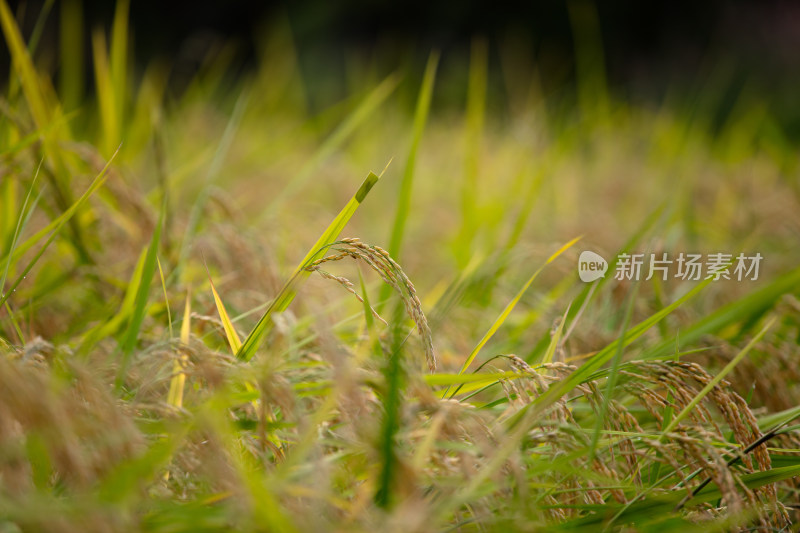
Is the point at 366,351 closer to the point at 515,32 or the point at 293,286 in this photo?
the point at 293,286

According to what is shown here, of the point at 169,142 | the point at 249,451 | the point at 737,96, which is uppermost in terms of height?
the point at 737,96

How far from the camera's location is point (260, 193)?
1.91 metres

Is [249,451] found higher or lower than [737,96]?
lower

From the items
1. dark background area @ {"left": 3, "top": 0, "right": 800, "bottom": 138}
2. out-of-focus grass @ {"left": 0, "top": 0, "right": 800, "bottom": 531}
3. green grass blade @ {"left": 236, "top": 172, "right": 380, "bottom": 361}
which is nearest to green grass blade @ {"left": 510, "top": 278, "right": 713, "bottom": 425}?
out-of-focus grass @ {"left": 0, "top": 0, "right": 800, "bottom": 531}

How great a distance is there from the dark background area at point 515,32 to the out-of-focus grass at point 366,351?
2.63 meters

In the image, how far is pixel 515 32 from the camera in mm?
4758

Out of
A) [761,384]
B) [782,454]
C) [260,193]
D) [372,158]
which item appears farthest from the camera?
[372,158]

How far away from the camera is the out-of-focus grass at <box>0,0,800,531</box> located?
0.44 metres

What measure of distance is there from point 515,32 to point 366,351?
462cm

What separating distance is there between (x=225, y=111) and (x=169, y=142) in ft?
2.54

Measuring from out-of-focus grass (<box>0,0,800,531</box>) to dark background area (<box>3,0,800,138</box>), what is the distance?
2632mm

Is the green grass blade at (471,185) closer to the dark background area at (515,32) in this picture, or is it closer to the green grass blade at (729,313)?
the green grass blade at (729,313)

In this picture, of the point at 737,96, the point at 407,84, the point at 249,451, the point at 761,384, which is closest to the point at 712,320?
the point at 761,384

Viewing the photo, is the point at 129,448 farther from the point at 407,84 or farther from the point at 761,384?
the point at 407,84
